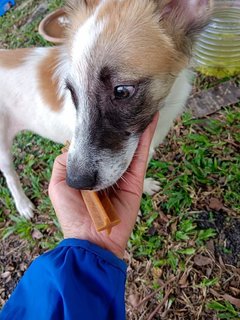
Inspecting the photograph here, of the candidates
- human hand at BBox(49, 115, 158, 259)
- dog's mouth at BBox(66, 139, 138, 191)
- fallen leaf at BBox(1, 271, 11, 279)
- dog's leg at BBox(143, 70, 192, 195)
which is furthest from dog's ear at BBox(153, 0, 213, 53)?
fallen leaf at BBox(1, 271, 11, 279)

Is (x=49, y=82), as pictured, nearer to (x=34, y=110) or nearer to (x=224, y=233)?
(x=34, y=110)

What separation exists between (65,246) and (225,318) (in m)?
1.34

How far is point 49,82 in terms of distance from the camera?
9.61ft

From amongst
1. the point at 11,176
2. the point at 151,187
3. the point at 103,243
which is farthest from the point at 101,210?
the point at 11,176

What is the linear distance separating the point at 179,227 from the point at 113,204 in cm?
102

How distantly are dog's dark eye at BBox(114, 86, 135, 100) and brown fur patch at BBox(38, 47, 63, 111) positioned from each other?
0.98 meters

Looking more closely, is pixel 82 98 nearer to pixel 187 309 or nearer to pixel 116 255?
pixel 116 255

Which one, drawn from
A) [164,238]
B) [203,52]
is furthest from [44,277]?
[203,52]

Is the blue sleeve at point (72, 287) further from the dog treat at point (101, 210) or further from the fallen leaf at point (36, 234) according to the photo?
the fallen leaf at point (36, 234)

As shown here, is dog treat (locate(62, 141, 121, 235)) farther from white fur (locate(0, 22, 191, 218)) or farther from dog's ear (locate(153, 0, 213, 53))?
dog's ear (locate(153, 0, 213, 53))

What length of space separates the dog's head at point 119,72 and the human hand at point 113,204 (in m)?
0.11

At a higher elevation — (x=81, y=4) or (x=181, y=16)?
(x=81, y=4)

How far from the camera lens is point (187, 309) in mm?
2734

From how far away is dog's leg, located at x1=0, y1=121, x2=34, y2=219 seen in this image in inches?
131
